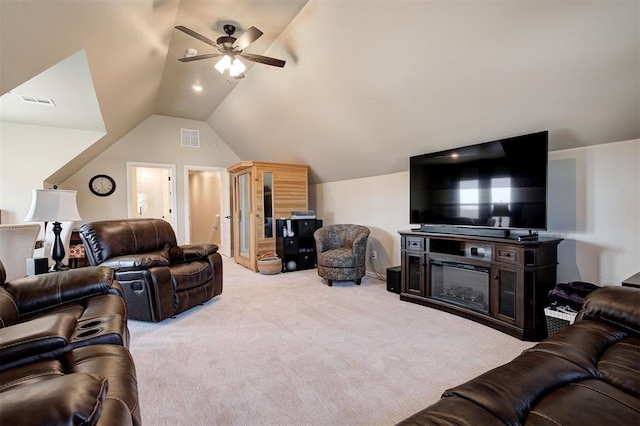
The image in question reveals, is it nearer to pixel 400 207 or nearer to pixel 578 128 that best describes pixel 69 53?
pixel 400 207

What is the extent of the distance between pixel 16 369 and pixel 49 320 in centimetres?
25

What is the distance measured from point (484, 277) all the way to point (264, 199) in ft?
12.2

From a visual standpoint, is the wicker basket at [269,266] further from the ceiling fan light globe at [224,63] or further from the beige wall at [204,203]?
the beige wall at [204,203]

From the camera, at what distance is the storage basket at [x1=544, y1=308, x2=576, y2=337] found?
2.32m

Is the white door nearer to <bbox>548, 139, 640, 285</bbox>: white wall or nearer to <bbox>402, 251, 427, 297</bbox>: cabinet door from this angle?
<bbox>402, 251, 427, 297</bbox>: cabinet door

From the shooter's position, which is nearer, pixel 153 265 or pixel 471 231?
pixel 153 265

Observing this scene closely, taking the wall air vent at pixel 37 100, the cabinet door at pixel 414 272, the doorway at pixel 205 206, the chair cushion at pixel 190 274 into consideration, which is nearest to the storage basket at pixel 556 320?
the cabinet door at pixel 414 272

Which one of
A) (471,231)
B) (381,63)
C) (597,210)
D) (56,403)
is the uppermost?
(381,63)

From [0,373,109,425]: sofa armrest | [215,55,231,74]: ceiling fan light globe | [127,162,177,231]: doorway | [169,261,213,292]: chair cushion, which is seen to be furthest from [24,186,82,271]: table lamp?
[127,162,177,231]: doorway

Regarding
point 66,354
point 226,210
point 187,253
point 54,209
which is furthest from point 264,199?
point 66,354

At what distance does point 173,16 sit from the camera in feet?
10.1

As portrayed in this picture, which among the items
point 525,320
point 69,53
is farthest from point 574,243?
point 69,53

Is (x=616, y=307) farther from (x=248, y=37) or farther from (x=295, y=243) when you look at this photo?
(x=295, y=243)

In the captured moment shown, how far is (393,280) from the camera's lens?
4.00 metres
